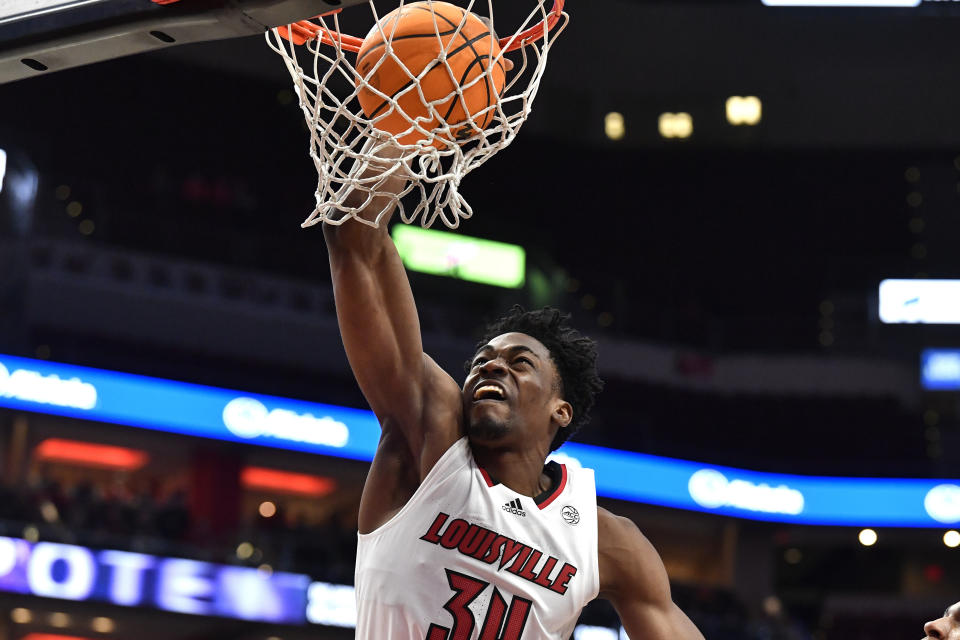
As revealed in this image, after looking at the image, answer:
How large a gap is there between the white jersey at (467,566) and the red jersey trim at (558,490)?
0.02 m

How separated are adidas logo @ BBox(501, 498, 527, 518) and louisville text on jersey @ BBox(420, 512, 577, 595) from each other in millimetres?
88

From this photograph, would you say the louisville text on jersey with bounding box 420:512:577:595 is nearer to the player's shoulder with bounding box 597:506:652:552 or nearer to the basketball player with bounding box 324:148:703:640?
the basketball player with bounding box 324:148:703:640

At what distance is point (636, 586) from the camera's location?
3654 millimetres

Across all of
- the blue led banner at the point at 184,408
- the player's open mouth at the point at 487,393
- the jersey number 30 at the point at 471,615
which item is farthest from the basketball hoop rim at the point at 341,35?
the blue led banner at the point at 184,408

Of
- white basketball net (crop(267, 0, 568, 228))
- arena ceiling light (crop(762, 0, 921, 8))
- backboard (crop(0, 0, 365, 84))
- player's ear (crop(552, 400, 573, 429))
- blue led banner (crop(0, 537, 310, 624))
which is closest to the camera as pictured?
backboard (crop(0, 0, 365, 84))

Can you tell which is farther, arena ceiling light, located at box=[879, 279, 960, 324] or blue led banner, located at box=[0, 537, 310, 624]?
arena ceiling light, located at box=[879, 279, 960, 324]

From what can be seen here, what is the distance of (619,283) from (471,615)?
55.9ft

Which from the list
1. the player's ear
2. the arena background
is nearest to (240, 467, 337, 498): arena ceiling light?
the arena background

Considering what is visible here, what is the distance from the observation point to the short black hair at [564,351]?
12.8 ft

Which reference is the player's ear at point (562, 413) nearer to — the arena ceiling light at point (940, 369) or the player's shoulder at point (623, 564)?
the player's shoulder at point (623, 564)

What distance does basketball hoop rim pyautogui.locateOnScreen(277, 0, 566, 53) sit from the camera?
3.35 metres

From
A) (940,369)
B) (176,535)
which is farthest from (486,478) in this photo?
(940,369)

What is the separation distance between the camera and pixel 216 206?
1892 cm

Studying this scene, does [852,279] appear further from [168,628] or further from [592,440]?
[168,628]
